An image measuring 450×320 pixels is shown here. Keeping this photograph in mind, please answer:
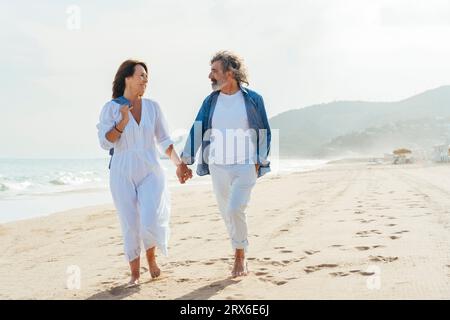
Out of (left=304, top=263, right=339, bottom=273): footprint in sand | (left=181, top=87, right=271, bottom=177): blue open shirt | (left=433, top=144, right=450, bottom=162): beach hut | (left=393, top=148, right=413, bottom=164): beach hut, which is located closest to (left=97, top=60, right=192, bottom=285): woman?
(left=181, top=87, right=271, bottom=177): blue open shirt

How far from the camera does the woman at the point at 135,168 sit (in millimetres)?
4668

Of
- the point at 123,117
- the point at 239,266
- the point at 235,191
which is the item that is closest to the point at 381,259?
the point at 239,266

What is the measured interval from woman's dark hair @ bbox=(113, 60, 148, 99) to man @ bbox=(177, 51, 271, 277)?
668 millimetres

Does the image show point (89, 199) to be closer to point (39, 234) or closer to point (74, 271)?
point (39, 234)

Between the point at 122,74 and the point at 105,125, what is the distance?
501mm

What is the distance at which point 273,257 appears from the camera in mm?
5438

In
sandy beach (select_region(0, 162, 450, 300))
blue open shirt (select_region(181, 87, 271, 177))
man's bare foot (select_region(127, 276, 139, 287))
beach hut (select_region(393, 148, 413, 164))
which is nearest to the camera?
sandy beach (select_region(0, 162, 450, 300))

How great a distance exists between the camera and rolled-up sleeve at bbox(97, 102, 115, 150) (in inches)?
182

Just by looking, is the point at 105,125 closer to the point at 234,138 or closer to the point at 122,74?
the point at 122,74

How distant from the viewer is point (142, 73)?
479 cm

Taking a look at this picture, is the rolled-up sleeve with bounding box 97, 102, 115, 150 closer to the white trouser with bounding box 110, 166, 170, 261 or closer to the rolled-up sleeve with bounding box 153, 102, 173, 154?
the white trouser with bounding box 110, 166, 170, 261
